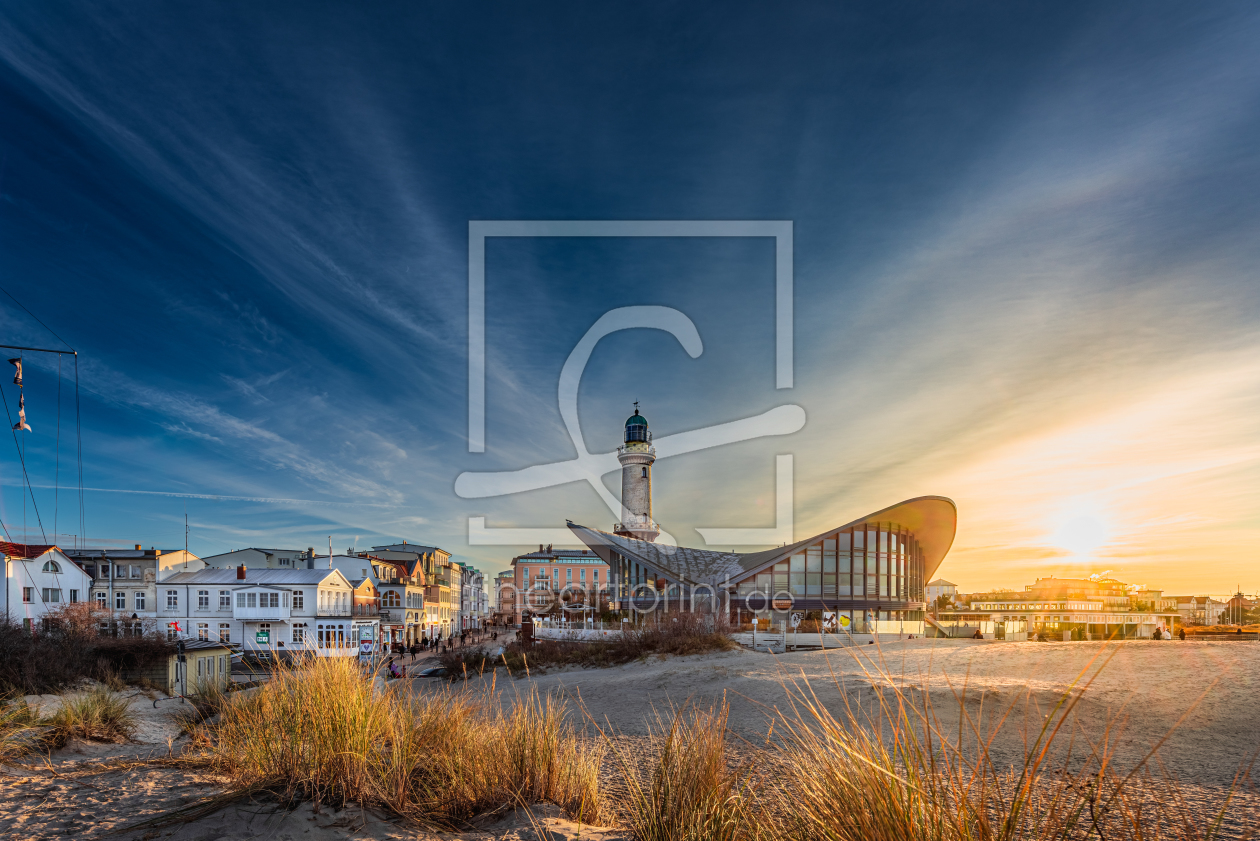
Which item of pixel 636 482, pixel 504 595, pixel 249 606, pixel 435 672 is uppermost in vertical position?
pixel 636 482

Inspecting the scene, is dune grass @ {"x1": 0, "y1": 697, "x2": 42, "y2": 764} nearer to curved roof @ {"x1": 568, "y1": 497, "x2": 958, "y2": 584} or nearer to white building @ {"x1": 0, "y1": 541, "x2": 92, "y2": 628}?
white building @ {"x1": 0, "y1": 541, "x2": 92, "y2": 628}

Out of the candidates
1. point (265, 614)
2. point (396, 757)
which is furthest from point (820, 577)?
point (396, 757)

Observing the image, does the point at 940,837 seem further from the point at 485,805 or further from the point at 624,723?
the point at 624,723

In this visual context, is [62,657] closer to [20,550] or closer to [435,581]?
[20,550]

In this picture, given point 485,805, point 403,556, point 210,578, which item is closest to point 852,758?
point 485,805

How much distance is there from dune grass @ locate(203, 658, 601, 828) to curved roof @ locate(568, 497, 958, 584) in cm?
3023

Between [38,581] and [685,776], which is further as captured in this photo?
[38,581]

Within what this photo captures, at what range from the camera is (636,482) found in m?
58.7

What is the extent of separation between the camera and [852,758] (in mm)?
3115

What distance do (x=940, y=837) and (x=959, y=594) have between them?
330ft

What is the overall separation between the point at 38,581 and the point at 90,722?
104 ft

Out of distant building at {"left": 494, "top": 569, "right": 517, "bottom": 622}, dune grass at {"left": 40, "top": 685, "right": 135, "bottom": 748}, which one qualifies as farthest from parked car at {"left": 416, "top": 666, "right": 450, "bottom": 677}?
distant building at {"left": 494, "top": 569, "right": 517, "bottom": 622}

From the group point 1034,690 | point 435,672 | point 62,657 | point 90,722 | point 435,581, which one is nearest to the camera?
point 90,722

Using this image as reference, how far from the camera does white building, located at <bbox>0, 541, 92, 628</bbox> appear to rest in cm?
2886
